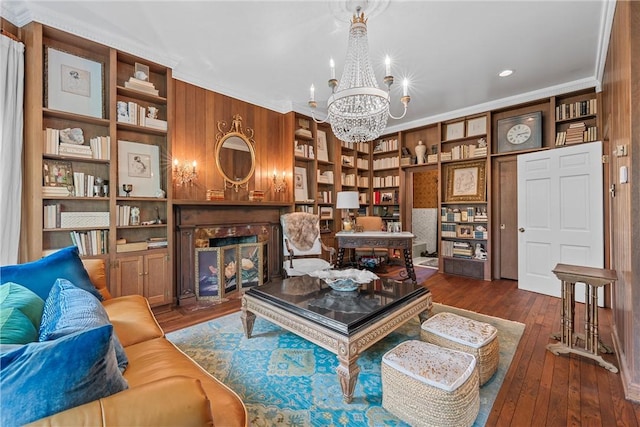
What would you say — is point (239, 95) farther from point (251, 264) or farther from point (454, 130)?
point (454, 130)

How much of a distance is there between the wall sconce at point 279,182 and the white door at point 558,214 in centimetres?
356

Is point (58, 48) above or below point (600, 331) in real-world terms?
above

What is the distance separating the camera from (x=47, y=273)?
1.71 m

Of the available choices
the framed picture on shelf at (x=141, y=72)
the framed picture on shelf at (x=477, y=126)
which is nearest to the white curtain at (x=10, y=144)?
the framed picture on shelf at (x=141, y=72)

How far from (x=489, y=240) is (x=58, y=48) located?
19.6ft

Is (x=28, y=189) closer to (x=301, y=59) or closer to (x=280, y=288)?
(x=280, y=288)

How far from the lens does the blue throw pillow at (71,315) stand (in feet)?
3.68

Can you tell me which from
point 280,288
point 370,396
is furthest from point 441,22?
point 370,396

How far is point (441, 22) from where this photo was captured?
257 cm

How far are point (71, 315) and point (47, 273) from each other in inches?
30.9

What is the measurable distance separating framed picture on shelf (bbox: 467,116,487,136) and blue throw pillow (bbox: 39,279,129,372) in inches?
209

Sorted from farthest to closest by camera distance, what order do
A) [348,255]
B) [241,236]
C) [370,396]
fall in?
[348,255] → [241,236] → [370,396]

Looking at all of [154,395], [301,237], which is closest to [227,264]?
[301,237]

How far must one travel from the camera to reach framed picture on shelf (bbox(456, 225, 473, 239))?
4.82 m
